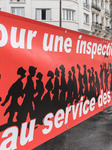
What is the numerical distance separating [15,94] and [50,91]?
0.50 meters

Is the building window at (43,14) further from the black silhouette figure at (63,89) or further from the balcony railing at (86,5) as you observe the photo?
the black silhouette figure at (63,89)

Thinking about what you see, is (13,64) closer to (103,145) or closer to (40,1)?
(103,145)

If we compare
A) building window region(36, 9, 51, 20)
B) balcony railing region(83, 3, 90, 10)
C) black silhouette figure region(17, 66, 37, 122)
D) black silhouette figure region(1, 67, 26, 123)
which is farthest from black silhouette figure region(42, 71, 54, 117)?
balcony railing region(83, 3, 90, 10)

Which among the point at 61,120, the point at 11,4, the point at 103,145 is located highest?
the point at 11,4

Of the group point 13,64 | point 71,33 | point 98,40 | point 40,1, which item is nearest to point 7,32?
point 13,64

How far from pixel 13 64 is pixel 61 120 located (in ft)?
3.24

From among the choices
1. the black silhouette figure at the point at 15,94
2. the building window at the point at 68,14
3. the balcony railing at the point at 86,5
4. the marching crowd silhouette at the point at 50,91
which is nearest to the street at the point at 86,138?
the marching crowd silhouette at the point at 50,91

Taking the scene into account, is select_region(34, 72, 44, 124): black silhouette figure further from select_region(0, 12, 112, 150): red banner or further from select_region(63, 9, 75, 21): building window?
select_region(63, 9, 75, 21): building window

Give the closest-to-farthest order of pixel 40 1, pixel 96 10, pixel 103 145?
pixel 103 145, pixel 40 1, pixel 96 10

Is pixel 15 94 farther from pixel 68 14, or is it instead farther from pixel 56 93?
pixel 68 14

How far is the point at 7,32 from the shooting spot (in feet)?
5.91

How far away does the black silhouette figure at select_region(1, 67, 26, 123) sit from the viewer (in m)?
1.84

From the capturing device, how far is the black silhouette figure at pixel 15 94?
1.84 m

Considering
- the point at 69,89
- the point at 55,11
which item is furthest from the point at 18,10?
the point at 69,89
